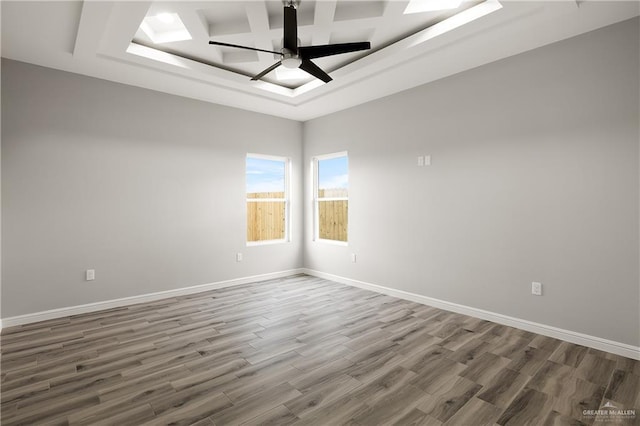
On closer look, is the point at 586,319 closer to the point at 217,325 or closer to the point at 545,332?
the point at 545,332

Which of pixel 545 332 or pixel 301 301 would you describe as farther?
pixel 301 301

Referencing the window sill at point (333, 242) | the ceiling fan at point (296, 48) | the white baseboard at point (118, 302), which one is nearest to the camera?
the ceiling fan at point (296, 48)

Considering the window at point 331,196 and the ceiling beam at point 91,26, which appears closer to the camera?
the ceiling beam at point 91,26

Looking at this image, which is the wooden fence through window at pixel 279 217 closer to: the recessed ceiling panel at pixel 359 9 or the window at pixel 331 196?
the window at pixel 331 196

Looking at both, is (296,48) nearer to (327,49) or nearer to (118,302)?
(327,49)

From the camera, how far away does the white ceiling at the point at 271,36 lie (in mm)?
2676

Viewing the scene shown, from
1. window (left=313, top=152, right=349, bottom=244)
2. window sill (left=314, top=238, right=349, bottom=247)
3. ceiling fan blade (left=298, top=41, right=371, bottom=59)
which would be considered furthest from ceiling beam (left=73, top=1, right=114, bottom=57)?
window sill (left=314, top=238, right=349, bottom=247)

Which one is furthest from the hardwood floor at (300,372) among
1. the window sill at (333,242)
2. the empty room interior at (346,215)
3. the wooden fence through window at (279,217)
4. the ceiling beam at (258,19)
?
the ceiling beam at (258,19)

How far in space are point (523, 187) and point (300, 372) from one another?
9.14 ft

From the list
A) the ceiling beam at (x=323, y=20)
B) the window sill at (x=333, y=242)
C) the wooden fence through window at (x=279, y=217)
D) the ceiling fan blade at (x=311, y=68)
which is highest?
the ceiling beam at (x=323, y=20)

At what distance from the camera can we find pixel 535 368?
2.55m

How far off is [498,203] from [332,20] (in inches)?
98.8

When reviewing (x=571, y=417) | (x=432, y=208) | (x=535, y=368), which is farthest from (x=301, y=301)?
(x=571, y=417)

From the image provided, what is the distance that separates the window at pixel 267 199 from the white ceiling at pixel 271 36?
5.07 ft
